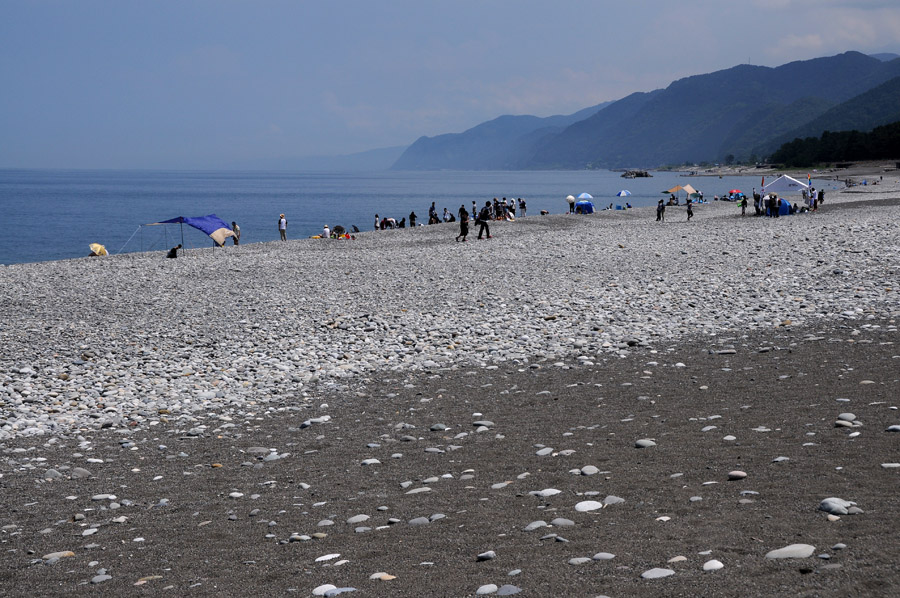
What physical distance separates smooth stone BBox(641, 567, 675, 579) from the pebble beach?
2 cm

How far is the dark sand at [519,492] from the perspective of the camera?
5.32 metres

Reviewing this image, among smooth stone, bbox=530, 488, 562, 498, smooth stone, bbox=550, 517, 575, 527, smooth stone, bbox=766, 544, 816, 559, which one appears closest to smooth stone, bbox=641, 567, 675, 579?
smooth stone, bbox=766, 544, 816, 559

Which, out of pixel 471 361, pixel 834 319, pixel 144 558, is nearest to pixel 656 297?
pixel 834 319

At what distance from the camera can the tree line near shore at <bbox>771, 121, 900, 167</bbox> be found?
157 metres

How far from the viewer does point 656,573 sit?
5.02 m

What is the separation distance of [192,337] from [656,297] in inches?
413

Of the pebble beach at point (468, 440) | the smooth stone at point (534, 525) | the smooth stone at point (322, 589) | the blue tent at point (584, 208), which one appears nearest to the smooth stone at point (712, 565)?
the pebble beach at point (468, 440)

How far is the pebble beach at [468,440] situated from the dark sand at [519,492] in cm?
3

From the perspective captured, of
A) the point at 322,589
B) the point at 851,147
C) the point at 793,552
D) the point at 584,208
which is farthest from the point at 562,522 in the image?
the point at 851,147

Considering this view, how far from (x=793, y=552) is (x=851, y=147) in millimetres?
181988

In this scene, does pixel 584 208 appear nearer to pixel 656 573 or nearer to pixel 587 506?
pixel 587 506

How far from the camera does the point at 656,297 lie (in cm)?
1883

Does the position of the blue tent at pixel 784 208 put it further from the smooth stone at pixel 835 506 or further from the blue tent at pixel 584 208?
the smooth stone at pixel 835 506

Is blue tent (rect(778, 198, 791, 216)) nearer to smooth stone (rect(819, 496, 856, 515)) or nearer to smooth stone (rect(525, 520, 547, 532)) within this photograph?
smooth stone (rect(819, 496, 856, 515))
